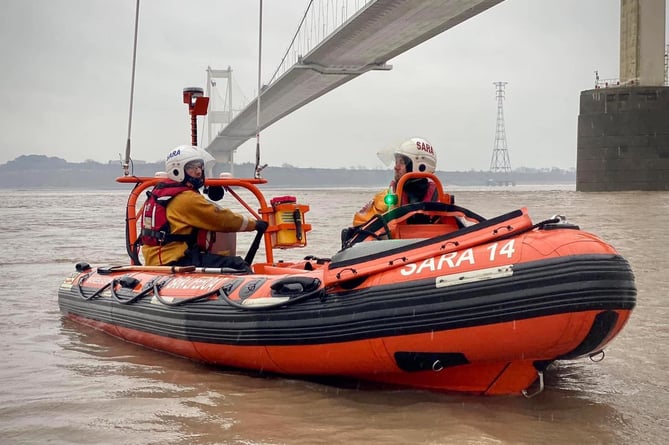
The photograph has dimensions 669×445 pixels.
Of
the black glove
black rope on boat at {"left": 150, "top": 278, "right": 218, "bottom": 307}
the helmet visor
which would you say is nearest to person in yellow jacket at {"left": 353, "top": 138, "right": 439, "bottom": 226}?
black rope on boat at {"left": 150, "top": 278, "right": 218, "bottom": 307}

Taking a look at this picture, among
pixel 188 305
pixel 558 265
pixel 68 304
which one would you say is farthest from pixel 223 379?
pixel 68 304

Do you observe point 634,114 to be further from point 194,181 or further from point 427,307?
point 427,307

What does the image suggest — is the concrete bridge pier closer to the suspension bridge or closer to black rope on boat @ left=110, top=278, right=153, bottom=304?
the suspension bridge

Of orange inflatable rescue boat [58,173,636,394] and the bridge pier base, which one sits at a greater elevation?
the bridge pier base

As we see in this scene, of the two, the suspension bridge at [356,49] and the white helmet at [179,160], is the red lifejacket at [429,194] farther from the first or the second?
the suspension bridge at [356,49]

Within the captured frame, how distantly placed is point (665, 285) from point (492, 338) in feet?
11.6

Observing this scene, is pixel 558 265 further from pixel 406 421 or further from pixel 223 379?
pixel 223 379

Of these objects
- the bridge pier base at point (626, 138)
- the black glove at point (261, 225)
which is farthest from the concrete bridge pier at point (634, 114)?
the black glove at point (261, 225)

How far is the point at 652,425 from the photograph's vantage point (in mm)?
2936

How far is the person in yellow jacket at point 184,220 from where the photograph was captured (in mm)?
4555

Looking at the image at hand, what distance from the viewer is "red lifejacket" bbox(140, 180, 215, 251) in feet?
15.0

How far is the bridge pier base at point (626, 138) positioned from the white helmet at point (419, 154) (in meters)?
23.4

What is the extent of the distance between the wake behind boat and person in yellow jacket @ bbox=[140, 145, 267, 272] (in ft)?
1.65

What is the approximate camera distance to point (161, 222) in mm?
4605
